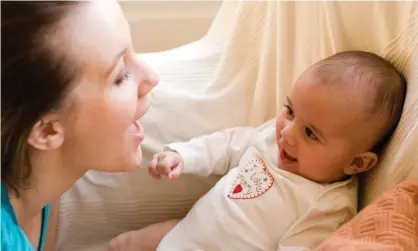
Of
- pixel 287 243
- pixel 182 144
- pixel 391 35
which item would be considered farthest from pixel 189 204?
pixel 391 35

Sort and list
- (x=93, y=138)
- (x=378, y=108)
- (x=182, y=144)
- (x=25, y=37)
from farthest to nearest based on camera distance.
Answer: (x=182, y=144), (x=378, y=108), (x=93, y=138), (x=25, y=37)

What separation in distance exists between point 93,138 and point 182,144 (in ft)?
1.07

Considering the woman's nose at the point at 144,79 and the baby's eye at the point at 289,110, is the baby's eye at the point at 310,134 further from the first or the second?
the woman's nose at the point at 144,79

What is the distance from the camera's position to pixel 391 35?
110 centimetres

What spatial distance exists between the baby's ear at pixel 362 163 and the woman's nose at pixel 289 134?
0.10 m

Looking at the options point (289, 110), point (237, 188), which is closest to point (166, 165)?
point (237, 188)

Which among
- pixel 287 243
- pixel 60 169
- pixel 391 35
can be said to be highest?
pixel 391 35

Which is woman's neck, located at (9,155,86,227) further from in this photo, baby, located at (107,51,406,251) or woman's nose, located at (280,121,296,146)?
woman's nose, located at (280,121,296,146)

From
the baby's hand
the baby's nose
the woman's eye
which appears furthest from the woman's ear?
the baby's nose

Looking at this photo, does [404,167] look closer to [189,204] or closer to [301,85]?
[301,85]

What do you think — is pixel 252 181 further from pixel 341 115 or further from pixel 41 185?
pixel 41 185

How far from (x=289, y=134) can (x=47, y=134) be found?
43cm

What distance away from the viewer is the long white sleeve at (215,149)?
1230mm

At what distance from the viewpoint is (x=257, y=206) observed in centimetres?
114
